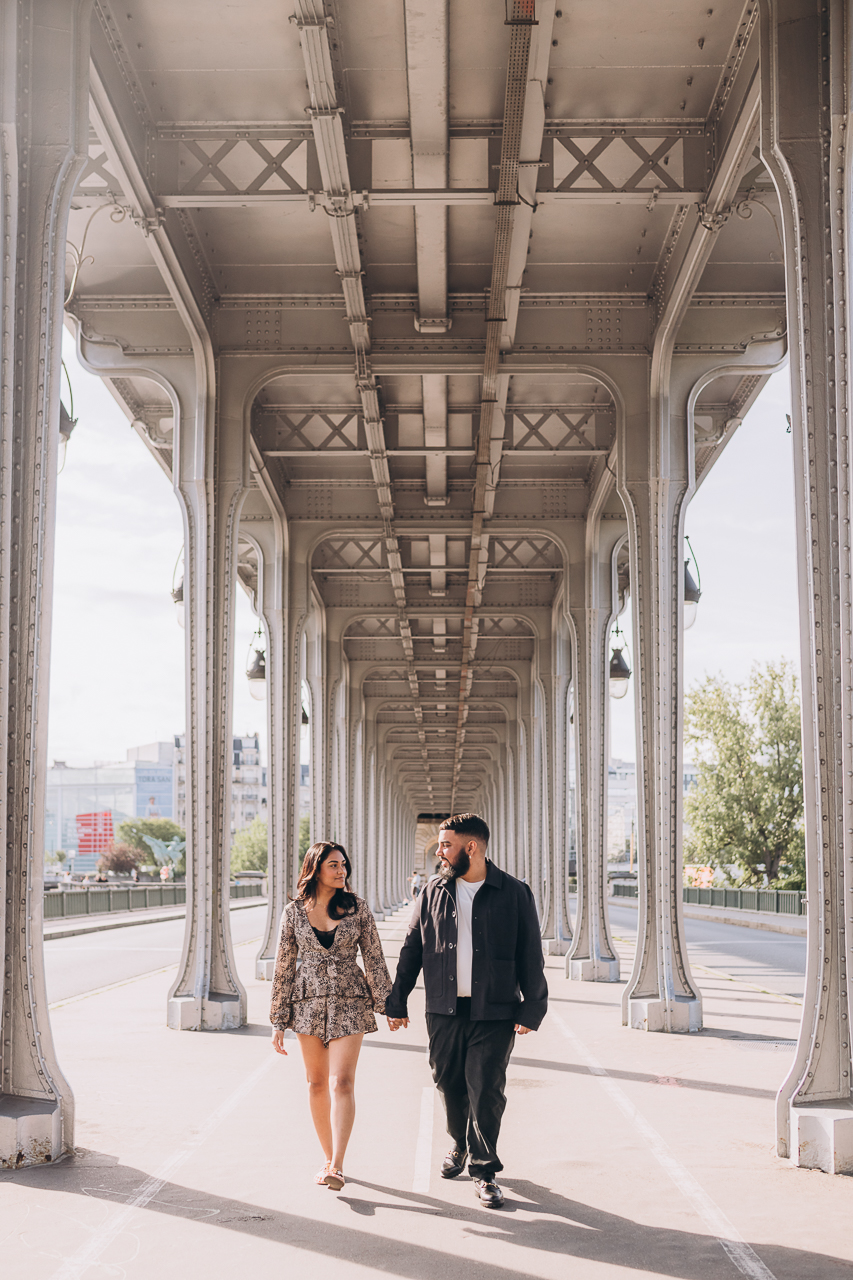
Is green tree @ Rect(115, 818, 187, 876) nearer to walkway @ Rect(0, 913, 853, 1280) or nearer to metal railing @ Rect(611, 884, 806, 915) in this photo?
metal railing @ Rect(611, 884, 806, 915)

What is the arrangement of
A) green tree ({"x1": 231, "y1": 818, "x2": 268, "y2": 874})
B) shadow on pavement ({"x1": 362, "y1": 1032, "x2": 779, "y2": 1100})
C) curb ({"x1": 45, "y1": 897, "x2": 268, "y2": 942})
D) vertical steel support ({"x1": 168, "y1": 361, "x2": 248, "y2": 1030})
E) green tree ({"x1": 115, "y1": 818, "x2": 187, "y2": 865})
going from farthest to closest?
green tree ({"x1": 231, "y1": 818, "x2": 268, "y2": 874})
green tree ({"x1": 115, "y1": 818, "x2": 187, "y2": 865})
curb ({"x1": 45, "y1": 897, "x2": 268, "y2": 942})
vertical steel support ({"x1": 168, "y1": 361, "x2": 248, "y2": 1030})
shadow on pavement ({"x1": 362, "y1": 1032, "x2": 779, "y2": 1100})

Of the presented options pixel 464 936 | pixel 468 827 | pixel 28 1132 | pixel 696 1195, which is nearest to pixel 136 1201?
pixel 28 1132

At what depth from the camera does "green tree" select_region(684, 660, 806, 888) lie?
189 ft

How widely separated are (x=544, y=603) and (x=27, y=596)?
879 inches

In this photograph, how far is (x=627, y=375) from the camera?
607 inches

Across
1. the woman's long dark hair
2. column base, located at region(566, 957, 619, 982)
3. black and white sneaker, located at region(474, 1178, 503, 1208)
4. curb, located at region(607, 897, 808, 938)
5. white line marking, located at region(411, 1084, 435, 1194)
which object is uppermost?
the woman's long dark hair

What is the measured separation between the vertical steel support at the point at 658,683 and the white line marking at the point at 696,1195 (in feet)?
11.2

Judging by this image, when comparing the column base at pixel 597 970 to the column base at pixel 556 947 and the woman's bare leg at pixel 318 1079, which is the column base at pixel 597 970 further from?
the woman's bare leg at pixel 318 1079

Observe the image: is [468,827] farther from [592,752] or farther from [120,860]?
[120,860]

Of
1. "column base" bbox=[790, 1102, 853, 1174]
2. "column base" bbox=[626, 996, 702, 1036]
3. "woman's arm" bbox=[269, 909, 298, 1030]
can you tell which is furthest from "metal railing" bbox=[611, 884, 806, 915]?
"woman's arm" bbox=[269, 909, 298, 1030]

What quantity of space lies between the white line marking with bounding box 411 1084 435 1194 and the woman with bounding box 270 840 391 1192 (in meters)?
0.51

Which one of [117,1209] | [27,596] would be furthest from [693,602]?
[117,1209]

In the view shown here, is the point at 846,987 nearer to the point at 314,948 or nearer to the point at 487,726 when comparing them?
the point at 314,948

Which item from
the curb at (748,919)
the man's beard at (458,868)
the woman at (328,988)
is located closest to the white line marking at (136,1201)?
the woman at (328,988)
